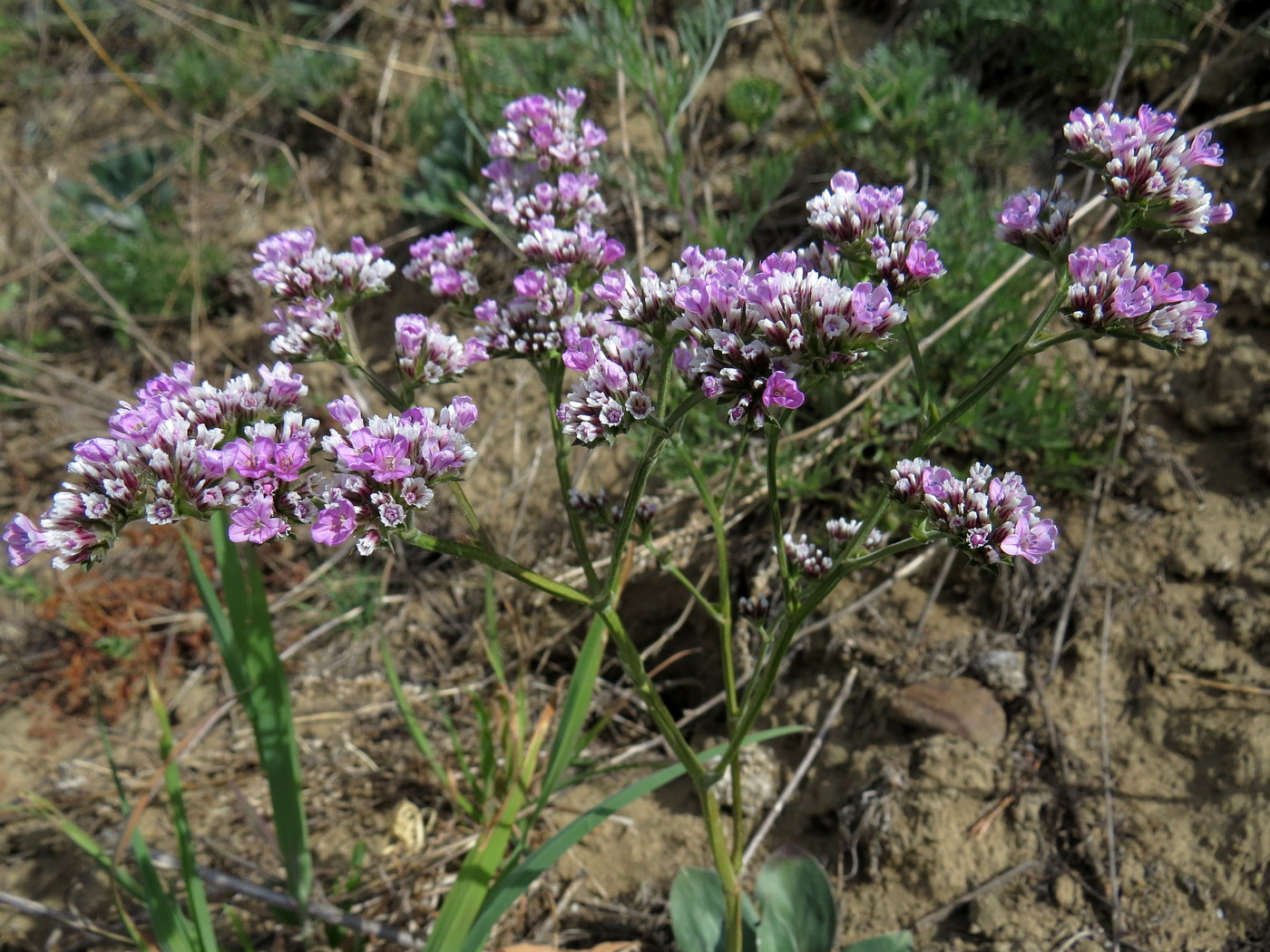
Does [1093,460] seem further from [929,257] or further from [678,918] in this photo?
[678,918]

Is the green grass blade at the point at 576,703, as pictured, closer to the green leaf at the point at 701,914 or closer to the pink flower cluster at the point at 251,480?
the green leaf at the point at 701,914

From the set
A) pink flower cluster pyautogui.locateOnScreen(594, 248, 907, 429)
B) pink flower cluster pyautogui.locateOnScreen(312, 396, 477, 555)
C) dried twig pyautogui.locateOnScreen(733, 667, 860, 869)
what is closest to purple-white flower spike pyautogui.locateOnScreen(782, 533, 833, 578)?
pink flower cluster pyautogui.locateOnScreen(594, 248, 907, 429)

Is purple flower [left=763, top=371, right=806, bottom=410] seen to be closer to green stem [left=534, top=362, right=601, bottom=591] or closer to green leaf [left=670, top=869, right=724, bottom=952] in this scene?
green stem [left=534, top=362, right=601, bottom=591]

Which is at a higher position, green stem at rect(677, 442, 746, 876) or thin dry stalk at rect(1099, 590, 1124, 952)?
green stem at rect(677, 442, 746, 876)

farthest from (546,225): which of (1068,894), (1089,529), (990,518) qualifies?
(1068,894)

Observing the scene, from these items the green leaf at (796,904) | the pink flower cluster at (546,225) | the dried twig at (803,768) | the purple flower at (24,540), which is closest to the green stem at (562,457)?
the pink flower cluster at (546,225)
